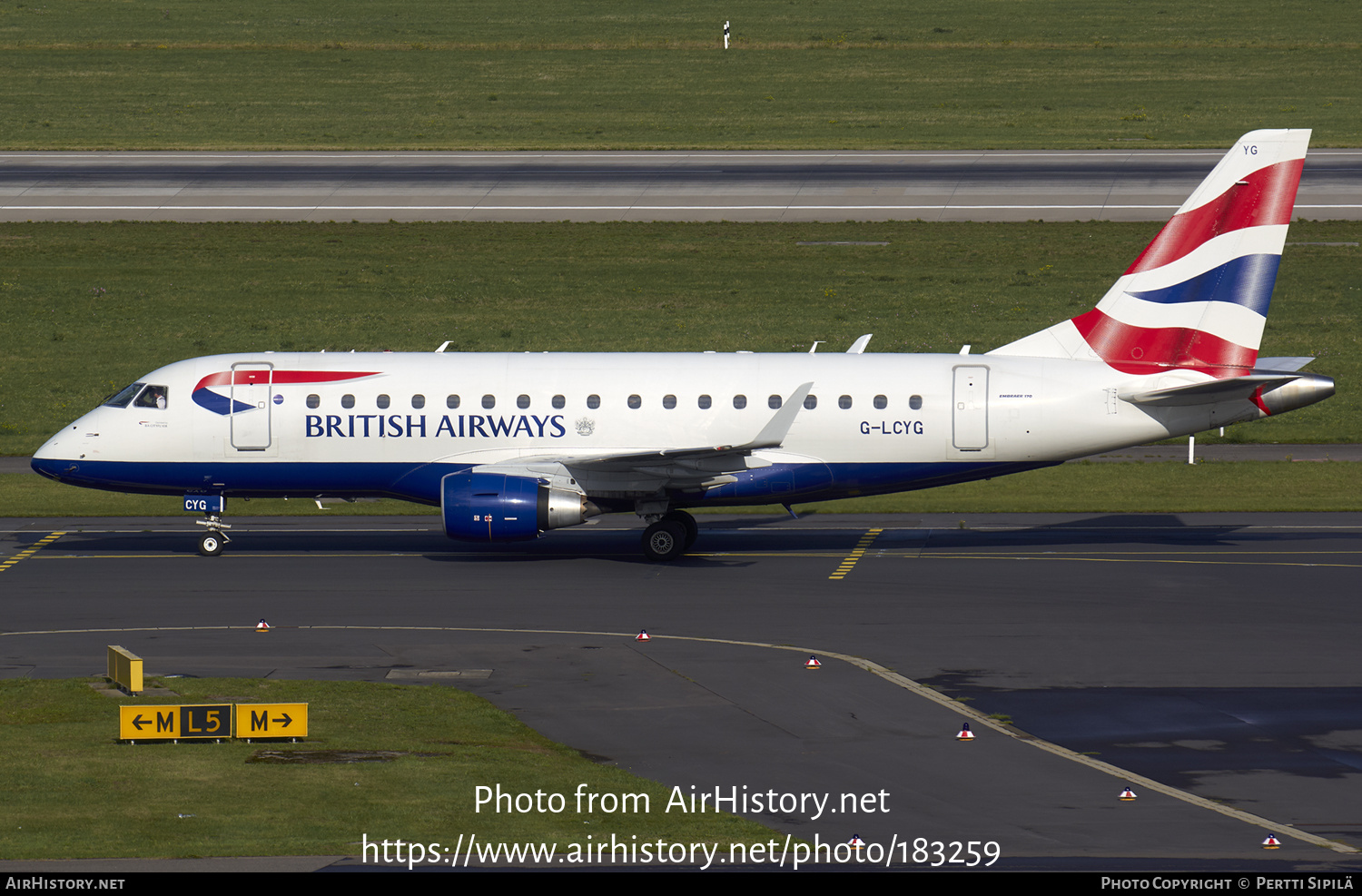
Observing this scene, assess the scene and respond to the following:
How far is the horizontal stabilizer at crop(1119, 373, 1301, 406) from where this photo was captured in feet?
110

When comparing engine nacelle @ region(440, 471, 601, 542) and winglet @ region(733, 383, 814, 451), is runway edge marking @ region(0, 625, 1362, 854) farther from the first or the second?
winglet @ region(733, 383, 814, 451)

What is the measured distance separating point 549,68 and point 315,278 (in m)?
42.8

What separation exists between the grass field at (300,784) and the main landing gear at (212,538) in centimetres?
1228

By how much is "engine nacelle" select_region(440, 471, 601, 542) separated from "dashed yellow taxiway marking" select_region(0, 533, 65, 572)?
10476 millimetres

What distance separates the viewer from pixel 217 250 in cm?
6856

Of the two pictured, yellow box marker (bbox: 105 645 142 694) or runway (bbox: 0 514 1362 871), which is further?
yellow box marker (bbox: 105 645 142 694)

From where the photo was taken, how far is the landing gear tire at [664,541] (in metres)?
35.6

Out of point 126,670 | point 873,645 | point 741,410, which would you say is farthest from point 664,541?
point 126,670

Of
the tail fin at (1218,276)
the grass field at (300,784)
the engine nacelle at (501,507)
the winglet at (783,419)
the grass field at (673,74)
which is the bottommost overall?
the grass field at (300,784)

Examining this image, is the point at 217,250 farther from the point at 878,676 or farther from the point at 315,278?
the point at 878,676

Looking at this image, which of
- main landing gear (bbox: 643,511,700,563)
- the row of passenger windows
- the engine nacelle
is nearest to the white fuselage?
the row of passenger windows

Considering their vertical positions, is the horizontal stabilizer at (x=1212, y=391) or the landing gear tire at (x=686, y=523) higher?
the horizontal stabilizer at (x=1212, y=391)

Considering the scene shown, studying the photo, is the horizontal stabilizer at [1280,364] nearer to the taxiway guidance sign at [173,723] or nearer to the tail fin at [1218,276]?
the tail fin at [1218,276]

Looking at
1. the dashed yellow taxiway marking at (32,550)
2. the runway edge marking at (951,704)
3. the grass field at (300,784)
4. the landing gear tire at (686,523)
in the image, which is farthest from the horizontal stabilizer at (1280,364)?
the dashed yellow taxiway marking at (32,550)
